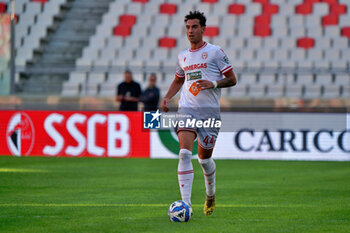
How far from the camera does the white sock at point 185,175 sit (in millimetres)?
7129

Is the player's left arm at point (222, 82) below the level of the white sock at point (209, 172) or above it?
above

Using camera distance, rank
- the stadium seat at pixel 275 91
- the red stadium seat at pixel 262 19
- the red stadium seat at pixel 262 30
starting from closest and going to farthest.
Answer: the stadium seat at pixel 275 91
the red stadium seat at pixel 262 30
the red stadium seat at pixel 262 19

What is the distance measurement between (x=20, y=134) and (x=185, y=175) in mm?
10757

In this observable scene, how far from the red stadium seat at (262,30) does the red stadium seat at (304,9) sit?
1396 millimetres

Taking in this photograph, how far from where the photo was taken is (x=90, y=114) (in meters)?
17.2

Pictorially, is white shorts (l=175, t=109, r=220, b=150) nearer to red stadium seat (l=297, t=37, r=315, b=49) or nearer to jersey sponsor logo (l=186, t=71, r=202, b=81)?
jersey sponsor logo (l=186, t=71, r=202, b=81)

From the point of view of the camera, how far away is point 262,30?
22.5m

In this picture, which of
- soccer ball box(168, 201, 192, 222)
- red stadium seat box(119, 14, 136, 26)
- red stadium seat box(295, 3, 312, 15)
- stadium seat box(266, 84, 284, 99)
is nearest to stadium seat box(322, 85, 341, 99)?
stadium seat box(266, 84, 284, 99)

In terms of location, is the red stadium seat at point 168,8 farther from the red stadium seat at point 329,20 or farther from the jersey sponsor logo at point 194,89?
the jersey sponsor logo at point 194,89

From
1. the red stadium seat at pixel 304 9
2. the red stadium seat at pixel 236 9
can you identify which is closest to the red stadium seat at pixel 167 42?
the red stadium seat at pixel 236 9

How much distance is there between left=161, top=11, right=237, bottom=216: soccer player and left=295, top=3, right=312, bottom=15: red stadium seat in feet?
53.5

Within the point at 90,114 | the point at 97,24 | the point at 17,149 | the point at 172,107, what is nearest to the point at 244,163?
the point at 172,107

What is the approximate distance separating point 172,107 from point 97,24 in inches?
346

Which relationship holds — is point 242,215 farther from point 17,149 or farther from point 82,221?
point 17,149
